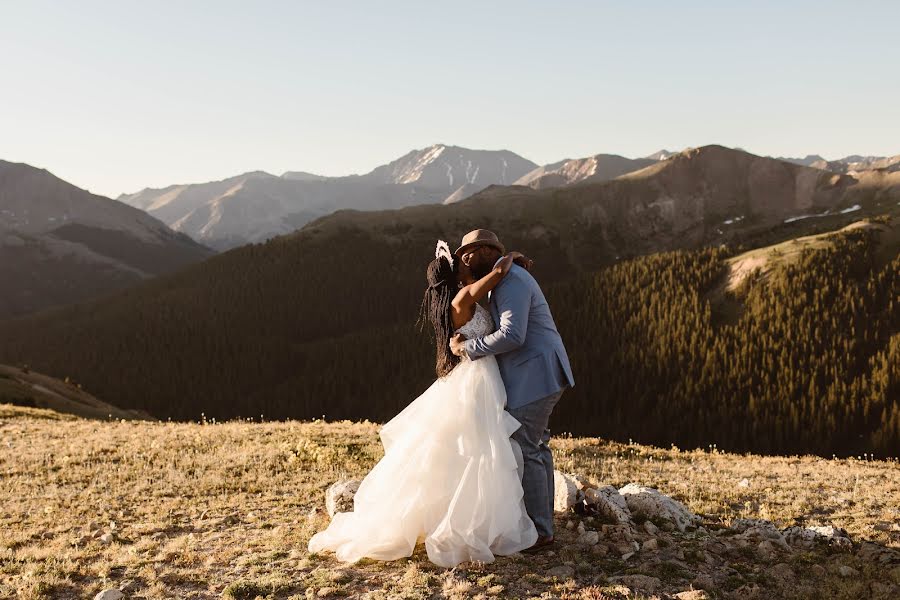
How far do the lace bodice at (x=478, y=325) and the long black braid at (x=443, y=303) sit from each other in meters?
0.30

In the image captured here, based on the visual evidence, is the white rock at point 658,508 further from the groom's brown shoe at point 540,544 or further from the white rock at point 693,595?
the white rock at point 693,595

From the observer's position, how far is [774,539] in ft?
29.6

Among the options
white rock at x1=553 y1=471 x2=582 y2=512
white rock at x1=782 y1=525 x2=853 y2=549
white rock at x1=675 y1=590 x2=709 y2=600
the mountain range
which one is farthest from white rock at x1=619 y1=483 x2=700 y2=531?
the mountain range

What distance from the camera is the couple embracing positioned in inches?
305

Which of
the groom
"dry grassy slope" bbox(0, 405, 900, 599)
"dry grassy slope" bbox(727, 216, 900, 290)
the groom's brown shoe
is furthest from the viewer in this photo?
"dry grassy slope" bbox(727, 216, 900, 290)

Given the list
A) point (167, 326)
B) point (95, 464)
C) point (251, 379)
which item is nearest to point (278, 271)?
point (167, 326)

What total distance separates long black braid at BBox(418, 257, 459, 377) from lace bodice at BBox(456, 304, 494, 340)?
0.97ft

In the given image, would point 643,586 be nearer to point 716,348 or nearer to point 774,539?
point 774,539

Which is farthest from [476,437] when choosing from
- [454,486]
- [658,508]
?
[658,508]

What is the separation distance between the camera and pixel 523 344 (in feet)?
26.3

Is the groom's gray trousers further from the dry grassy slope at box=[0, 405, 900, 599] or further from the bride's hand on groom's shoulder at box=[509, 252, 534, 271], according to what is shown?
the bride's hand on groom's shoulder at box=[509, 252, 534, 271]

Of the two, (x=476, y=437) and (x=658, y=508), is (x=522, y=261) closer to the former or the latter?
Result: (x=476, y=437)

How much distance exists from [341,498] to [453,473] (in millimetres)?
2988

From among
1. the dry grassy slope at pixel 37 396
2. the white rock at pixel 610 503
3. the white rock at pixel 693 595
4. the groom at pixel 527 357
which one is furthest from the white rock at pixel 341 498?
the dry grassy slope at pixel 37 396
